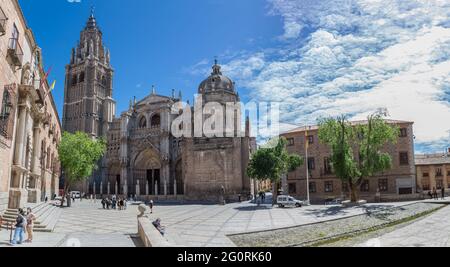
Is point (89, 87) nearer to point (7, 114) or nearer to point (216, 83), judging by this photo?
point (216, 83)

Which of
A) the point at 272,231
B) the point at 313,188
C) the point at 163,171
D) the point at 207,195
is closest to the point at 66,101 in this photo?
the point at 163,171

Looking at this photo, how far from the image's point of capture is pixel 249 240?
13961 mm

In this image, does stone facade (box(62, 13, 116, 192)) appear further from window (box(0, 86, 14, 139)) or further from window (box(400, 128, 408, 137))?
window (box(400, 128, 408, 137))

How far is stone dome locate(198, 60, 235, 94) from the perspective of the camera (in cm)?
5317

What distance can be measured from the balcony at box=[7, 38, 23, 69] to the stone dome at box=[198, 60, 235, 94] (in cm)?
3710

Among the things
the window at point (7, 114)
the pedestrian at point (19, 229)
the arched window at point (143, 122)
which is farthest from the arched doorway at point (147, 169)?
the pedestrian at point (19, 229)

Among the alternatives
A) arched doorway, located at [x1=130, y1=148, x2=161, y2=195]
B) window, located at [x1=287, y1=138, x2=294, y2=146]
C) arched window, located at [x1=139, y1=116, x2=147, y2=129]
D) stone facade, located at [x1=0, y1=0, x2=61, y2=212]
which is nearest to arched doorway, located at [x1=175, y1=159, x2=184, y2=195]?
arched doorway, located at [x1=130, y1=148, x2=161, y2=195]

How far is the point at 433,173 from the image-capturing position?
48.5 m

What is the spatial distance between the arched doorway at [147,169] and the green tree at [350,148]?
109 feet

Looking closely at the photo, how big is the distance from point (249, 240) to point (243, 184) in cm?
3019

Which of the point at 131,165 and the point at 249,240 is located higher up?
the point at 131,165

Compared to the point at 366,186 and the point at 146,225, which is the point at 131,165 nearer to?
the point at 366,186

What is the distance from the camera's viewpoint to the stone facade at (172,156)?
44.0m

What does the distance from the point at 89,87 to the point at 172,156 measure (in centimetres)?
2435
